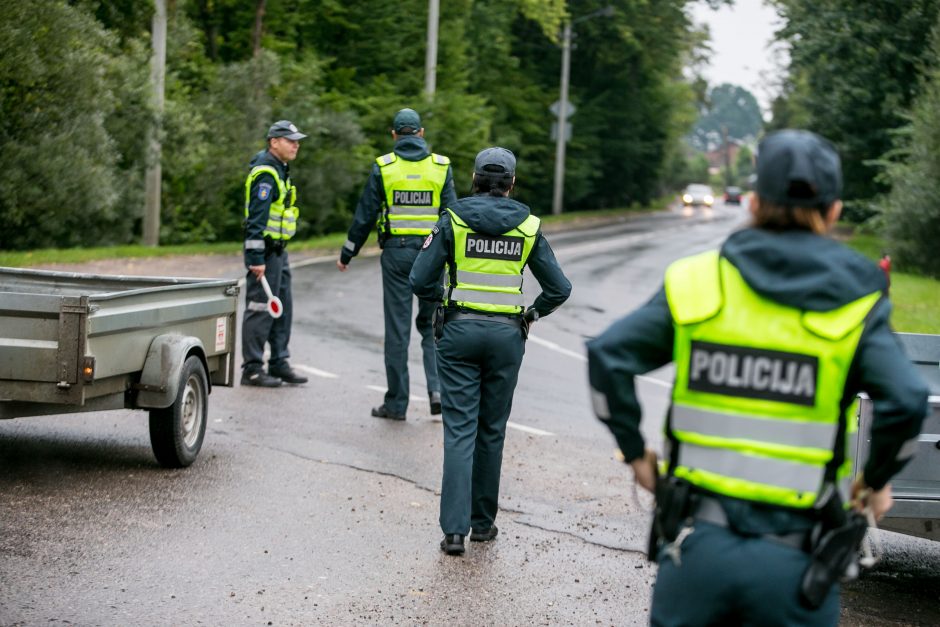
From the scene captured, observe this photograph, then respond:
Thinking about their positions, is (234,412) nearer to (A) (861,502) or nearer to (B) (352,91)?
(A) (861,502)

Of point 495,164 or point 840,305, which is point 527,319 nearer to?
point 495,164

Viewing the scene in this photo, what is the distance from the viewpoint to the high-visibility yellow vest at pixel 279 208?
35.1ft

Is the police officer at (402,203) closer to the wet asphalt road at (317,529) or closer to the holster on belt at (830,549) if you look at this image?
the wet asphalt road at (317,529)

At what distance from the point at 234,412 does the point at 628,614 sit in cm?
473

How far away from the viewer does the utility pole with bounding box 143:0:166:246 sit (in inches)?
936

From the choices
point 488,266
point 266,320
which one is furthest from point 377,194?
point 488,266

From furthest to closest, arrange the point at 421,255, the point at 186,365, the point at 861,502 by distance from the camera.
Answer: the point at 186,365, the point at 421,255, the point at 861,502

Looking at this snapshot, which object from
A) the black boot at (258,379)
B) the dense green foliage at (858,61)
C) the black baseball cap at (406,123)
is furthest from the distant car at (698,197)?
the black baseball cap at (406,123)

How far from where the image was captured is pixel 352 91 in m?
35.8

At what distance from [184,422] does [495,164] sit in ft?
8.93

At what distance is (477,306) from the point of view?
266 inches

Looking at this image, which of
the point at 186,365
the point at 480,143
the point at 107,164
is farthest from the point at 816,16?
the point at 186,365

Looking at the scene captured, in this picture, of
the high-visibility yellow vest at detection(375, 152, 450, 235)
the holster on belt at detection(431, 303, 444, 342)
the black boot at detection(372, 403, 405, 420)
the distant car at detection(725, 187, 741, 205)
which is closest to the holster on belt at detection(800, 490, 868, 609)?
the holster on belt at detection(431, 303, 444, 342)

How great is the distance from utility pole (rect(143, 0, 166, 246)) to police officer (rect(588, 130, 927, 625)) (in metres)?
21.5
